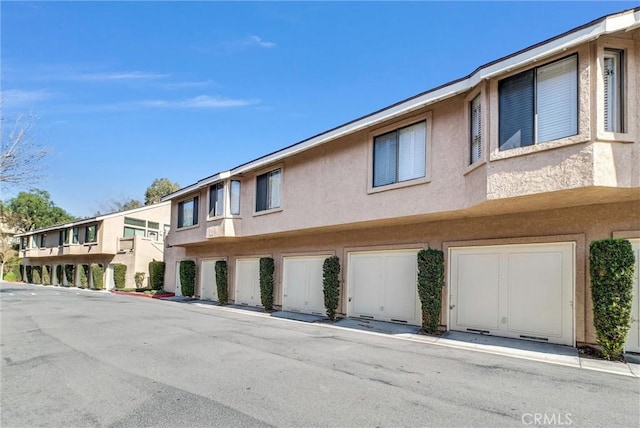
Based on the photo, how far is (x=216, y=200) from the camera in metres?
19.1

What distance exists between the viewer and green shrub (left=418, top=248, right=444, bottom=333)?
34.2 feet

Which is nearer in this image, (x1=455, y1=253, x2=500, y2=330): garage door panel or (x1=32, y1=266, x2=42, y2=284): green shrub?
(x1=455, y1=253, x2=500, y2=330): garage door panel

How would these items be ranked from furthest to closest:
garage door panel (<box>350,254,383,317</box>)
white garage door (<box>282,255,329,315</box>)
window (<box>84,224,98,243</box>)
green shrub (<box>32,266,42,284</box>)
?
green shrub (<box>32,266,42,284</box>) → window (<box>84,224,98,243</box>) → white garage door (<box>282,255,329,315</box>) → garage door panel (<box>350,254,383,317</box>)

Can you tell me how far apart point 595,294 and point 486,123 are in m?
4.07

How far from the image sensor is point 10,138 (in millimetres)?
12055

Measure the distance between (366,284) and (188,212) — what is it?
1361cm

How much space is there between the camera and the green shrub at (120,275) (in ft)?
102

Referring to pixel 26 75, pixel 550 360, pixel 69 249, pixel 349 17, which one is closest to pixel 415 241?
pixel 550 360

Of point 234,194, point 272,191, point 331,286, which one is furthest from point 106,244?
point 331,286

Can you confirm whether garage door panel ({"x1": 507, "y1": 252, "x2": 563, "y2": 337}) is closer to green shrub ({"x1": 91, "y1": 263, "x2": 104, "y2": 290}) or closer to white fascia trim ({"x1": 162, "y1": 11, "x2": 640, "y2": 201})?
white fascia trim ({"x1": 162, "y1": 11, "x2": 640, "y2": 201})

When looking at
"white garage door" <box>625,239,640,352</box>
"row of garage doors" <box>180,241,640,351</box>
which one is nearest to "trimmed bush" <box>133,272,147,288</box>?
"row of garage doors" <box>180,241,640,351</box>

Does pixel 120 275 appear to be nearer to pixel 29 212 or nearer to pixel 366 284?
pixel 366 284

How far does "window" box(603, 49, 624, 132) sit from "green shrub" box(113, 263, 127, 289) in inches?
1276

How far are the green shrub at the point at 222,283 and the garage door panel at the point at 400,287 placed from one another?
9.53 metres
